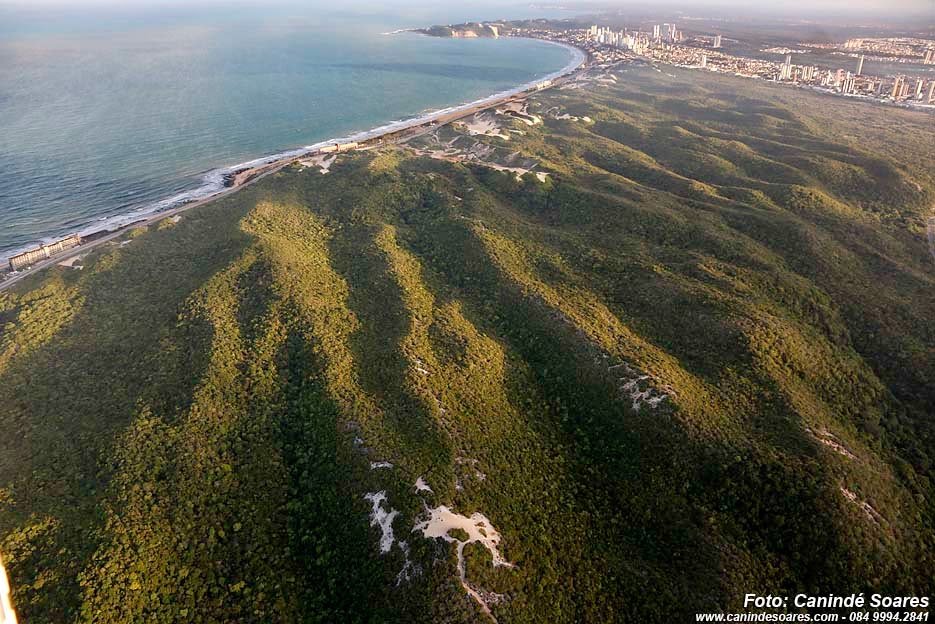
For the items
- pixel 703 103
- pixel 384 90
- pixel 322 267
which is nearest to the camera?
pixel 322 267

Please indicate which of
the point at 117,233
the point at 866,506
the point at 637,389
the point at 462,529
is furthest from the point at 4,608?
the point at 117,233

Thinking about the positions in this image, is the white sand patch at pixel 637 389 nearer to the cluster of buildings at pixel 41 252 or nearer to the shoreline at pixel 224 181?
the shoreline at pixel 224 181

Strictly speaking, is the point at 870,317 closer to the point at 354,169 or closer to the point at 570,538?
the point at 570,538

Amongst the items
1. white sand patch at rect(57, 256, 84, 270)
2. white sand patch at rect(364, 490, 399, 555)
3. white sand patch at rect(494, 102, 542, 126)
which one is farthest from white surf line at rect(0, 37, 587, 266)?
white sand patch at rect(364, 490, 399, 555)

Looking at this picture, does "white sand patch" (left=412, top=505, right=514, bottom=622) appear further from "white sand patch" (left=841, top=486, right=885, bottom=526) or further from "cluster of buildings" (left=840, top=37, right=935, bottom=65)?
"cluster of buildings" (left=840, top=37, right=935, bottom=65)

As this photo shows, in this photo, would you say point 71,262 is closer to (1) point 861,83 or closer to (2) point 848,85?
(2) point 848,85

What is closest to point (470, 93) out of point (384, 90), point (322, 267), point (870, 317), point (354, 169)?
point (384, 90)

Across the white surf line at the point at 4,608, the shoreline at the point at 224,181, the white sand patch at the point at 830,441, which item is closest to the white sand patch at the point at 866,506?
the white sand patch at the point at 830,441
